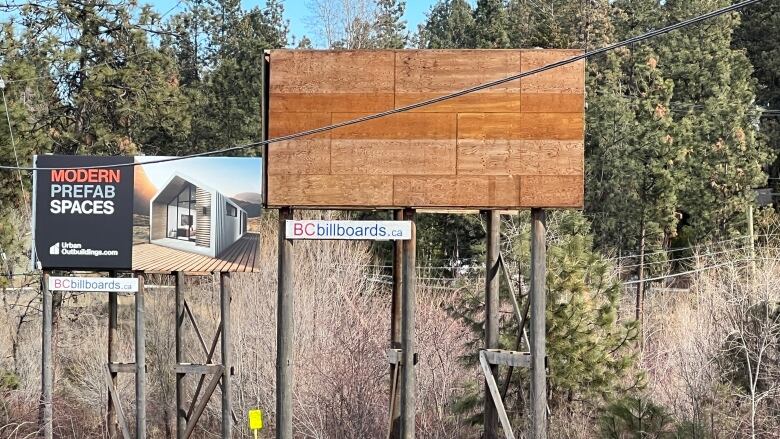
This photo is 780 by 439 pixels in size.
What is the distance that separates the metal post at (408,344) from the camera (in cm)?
1620

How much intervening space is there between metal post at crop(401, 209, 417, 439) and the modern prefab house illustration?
22.9 ft

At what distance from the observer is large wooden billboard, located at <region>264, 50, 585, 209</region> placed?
15234mm

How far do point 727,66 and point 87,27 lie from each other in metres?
21.1

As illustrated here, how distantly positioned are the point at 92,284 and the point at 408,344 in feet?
22.8

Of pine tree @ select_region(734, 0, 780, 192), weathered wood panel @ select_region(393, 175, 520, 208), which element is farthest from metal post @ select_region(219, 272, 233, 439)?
pine tree @ select_region(734, 0, 780, 192)

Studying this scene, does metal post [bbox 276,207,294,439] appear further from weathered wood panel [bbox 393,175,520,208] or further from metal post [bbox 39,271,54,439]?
metal post [bbox 39,271,54,439]

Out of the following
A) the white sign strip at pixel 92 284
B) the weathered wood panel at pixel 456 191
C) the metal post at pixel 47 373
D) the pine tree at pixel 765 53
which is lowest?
the metal post at pixel 47 373

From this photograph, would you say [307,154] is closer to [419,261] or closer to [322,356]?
[322,356]

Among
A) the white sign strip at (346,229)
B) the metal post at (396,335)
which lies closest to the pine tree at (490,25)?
the metal post at (396,335)

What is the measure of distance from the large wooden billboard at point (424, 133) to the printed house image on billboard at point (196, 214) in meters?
6.85

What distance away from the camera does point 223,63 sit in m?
45.8

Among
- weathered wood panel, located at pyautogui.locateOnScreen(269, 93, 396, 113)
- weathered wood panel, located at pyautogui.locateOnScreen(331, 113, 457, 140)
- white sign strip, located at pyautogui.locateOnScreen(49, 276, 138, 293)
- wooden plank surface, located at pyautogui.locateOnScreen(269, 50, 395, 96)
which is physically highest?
wooden plank surface, located at pyautogui.locateOnScreen(269, 50, 395, 96)

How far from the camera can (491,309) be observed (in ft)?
58.2

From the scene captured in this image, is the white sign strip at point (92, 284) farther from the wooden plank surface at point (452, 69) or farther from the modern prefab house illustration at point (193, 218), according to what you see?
the wooden plank surface at point (452, 69)
